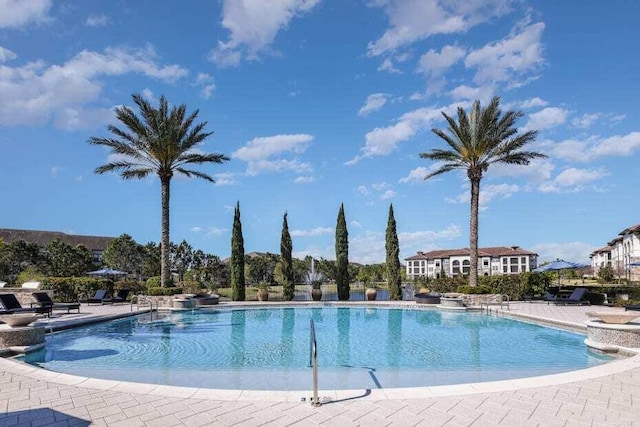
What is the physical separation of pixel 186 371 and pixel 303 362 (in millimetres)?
2448

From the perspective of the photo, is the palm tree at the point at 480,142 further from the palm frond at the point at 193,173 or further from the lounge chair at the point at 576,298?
the palm frond at the point at 193,173

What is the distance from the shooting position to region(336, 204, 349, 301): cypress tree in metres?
26.5

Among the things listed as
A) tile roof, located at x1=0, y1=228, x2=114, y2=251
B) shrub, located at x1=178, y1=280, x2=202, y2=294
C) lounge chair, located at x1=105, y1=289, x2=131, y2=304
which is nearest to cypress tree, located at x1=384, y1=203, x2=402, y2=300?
shrub, located at x1=178, y1=280, x2=202, y2=294

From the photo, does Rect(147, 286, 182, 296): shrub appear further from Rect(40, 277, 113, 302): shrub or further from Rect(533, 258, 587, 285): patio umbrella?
Rect(533, 258, 587, 285): patio umbrella

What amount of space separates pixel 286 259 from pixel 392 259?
6.44 meters

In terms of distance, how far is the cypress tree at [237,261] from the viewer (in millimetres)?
25594

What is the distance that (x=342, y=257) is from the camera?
26891 millimetres

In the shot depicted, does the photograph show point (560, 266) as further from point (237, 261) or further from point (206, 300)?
point (206, 300)

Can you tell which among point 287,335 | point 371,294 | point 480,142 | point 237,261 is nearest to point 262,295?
point 237,261

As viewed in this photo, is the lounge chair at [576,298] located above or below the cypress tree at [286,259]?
below

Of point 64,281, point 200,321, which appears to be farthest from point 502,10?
point 64,281

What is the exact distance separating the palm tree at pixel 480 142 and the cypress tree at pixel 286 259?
10.2 meters

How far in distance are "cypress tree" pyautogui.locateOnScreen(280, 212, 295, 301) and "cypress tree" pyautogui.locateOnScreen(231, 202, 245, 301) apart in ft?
8.06

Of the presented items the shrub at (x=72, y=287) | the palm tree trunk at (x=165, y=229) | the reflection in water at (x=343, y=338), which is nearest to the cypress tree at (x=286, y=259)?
the reflection in water at (x=343, y=338)
